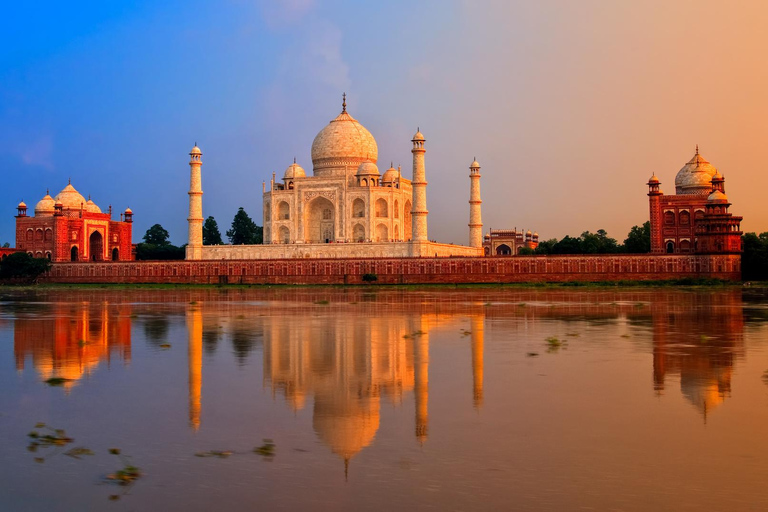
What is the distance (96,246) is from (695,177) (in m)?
38.8

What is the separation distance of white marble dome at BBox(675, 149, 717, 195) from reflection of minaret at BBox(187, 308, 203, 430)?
3764cm

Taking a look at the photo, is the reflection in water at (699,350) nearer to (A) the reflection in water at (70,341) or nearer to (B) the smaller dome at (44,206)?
(A) the reflection in water at (70,341)

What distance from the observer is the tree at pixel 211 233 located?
66500mm

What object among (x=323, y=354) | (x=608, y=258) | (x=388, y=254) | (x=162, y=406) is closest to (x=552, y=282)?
(x=608, y=258)

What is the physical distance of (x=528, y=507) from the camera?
493cm

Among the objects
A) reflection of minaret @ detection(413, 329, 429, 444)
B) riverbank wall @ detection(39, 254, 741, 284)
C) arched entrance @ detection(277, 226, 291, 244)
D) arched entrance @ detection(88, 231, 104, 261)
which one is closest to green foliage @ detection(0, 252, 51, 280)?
riverbank wall @ detection(39, 254, 741, 284)

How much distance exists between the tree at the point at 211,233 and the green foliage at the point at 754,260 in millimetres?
40338

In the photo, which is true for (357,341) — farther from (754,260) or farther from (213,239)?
(213,239)

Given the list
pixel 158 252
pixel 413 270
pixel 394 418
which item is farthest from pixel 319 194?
pixel 394 418

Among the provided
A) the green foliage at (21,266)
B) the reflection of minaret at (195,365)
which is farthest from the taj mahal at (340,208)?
the reflection of minaret at (195,365)

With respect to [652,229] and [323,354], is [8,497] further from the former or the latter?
[652,229]

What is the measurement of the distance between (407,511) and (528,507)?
72 cm

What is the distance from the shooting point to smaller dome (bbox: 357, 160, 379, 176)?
48.8 meters

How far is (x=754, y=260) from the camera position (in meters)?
40.0
